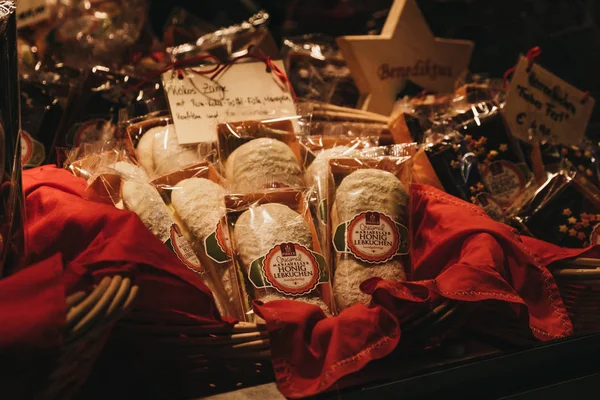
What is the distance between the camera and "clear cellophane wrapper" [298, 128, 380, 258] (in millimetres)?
1257

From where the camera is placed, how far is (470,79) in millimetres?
2133

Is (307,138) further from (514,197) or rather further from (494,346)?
(494,346)

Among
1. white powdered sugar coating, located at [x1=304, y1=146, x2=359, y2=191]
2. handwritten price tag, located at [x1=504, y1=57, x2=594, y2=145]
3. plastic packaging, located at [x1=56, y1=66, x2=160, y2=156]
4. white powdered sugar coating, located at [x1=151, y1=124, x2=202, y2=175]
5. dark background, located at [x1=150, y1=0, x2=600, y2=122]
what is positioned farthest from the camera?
dark background, located at [x1=150, y1=0, x2=600, y2=122]

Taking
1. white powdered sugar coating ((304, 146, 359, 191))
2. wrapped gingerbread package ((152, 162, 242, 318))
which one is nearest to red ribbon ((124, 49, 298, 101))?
white powdered sugar coating ((304, 146, 359, 191))

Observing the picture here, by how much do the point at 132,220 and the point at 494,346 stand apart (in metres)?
0.71

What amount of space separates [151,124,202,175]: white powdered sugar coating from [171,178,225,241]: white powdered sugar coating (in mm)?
203

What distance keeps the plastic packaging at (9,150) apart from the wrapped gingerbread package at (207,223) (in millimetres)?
346

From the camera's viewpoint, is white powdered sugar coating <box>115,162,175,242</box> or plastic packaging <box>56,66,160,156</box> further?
plastic packaging <box>56,66,160,156</box>

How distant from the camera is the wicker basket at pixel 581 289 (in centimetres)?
112

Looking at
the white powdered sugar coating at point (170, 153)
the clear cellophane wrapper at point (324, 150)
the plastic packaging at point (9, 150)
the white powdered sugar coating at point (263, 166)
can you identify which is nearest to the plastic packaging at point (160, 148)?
the white powdered sugar coating at point (170, 153)

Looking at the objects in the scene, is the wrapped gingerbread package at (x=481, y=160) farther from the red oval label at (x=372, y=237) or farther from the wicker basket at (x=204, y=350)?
the wicker basket at (x=204, y=350)

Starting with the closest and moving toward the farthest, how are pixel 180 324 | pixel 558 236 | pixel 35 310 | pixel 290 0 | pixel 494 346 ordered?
pixel 35 310
pixel 180 324
pixel 494 346
pixel 558 236
pixel 290 0

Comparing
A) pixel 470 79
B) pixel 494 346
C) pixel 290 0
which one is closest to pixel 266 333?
pixel 494 346

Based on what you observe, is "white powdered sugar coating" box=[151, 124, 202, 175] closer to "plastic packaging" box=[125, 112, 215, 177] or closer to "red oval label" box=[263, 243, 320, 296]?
"plastic packaging" box=[125, 112, 215, 177]
